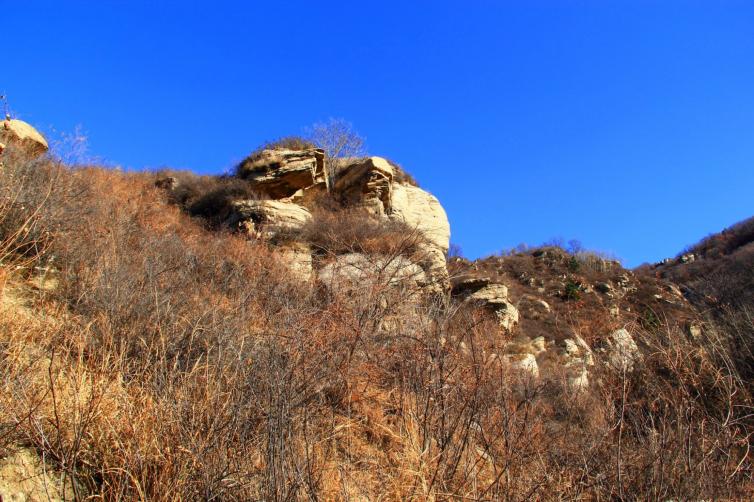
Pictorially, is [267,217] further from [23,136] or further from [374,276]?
[374,276]

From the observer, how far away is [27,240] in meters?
6.08

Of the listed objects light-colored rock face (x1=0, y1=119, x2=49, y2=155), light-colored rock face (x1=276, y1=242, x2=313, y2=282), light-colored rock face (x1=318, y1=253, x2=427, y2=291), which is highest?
light-colored rock face (x1=0, y1=119, x2=49, y2=155)

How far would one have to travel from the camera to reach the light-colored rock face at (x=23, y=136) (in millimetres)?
8633

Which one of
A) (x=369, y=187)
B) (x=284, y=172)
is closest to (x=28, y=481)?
(x=284, y=172)

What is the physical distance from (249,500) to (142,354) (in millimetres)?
1968

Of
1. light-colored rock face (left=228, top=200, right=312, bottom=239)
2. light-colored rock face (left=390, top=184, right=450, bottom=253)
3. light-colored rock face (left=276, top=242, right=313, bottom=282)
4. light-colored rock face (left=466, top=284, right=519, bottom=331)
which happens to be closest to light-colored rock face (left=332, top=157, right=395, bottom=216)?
light-colored rock face (left=390, top=184, right=450, bottom=253)

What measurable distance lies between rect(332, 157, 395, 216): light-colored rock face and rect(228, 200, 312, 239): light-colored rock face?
2031mm

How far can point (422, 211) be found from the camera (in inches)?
665

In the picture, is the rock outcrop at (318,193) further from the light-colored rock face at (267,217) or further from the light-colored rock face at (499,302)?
the light-colored rock face at (499,302)

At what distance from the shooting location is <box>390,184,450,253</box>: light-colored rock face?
16.1 meters

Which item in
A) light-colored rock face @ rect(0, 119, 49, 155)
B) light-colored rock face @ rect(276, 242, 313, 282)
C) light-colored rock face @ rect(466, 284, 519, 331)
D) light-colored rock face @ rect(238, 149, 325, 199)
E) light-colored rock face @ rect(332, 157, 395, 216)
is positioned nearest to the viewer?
light-colored rock face @ rect(0, 119, 49, 155)

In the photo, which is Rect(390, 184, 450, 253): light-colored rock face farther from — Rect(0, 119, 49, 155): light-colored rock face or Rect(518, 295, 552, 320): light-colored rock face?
Rect(0, 119, 49, 155): light-colored rock face

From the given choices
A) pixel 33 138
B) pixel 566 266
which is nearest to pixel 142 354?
pixel 33 138

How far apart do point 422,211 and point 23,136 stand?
11.1m
